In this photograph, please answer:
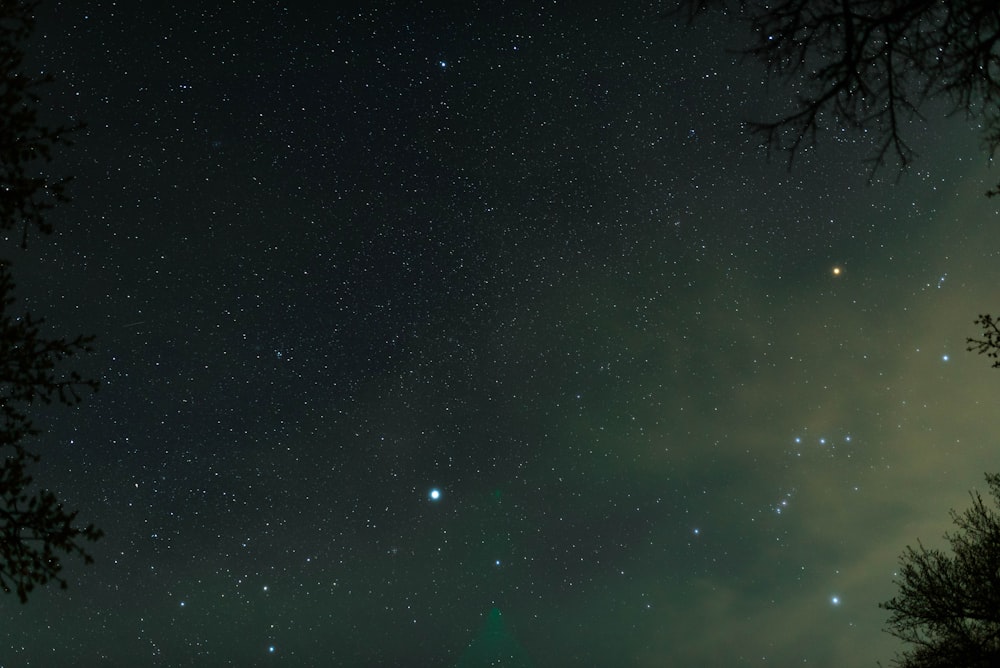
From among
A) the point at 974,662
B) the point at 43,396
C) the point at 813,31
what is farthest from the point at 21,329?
the point at 974,662

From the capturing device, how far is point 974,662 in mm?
9586

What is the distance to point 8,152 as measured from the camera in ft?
12.9

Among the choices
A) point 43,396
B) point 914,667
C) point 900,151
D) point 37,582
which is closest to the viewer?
point 900,151

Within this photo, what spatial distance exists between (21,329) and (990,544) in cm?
1404

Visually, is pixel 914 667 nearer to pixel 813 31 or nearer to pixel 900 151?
pixel 900 151

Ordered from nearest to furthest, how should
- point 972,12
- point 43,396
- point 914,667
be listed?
point 972,12
point 43,396
point 914,667

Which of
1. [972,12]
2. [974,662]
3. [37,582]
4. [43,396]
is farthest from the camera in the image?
→ [974,662]

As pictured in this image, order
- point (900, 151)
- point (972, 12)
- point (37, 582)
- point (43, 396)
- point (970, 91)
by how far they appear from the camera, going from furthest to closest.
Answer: point (43, 396)
point (37, 582)
point (900, 151)
point (970, 91)
point (972, 12)

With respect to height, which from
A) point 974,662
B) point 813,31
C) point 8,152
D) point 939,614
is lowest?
point 974,662

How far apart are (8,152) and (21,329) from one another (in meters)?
1.08

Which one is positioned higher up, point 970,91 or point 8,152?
point 8,152

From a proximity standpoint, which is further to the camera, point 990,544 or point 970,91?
point 990,544

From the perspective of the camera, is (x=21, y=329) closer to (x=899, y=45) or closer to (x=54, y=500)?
(x=54, y=500)

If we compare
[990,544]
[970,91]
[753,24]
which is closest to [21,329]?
[753,24]
